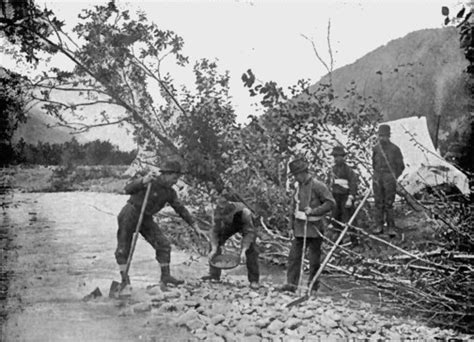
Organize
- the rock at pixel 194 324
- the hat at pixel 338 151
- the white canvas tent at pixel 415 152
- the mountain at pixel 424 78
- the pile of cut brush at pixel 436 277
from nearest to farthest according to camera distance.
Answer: the rock at pixel 194 324
the pile of cut brush at pixel 436 277
the hat at pixel 338 151
the white canvas tent at pixel 415 152
the mountain at pixel 424 78

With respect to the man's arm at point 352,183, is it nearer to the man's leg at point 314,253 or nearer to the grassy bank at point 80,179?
the man's leg at point 314,253

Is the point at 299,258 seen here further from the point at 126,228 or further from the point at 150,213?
the point at 126,228

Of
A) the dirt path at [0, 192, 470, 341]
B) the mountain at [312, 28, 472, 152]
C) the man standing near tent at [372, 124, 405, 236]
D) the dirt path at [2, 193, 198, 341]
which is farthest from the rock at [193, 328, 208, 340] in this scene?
the mountain at [312, 28, 472, 152]

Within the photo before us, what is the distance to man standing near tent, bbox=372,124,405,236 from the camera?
7321 mm

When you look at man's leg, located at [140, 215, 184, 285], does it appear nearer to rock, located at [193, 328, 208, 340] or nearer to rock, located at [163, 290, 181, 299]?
rock, located at [163, 290, 181, 299]

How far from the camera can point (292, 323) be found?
414cm

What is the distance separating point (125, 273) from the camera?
521cm

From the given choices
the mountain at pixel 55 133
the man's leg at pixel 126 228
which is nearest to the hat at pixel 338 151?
the mountain at pixel 55 133

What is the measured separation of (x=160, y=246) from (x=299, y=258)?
140 cm

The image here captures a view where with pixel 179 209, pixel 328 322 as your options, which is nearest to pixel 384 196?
pixel 179 209

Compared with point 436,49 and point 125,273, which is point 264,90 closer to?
point 125,273

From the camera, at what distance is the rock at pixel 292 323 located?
4125 millimetres

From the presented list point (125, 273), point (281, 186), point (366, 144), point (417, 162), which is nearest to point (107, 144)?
point (125, 273)

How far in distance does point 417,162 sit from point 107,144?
5.45 meters
